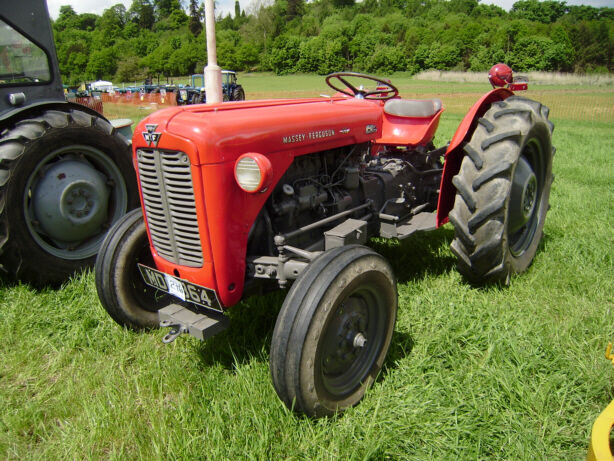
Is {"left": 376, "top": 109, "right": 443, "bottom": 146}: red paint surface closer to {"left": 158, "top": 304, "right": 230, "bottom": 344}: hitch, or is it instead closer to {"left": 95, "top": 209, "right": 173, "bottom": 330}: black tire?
{"left": 95, "top": 209, "right": 173, "bottom": 330}: black tire

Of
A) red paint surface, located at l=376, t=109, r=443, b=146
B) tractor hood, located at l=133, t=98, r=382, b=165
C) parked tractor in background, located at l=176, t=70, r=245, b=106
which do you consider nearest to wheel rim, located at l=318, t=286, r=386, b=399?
tractor hood, located at l=133, t=98, r=382, b=165

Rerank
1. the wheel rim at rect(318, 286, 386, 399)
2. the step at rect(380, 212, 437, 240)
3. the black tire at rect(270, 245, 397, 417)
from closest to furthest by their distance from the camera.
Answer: the black tire at rect(270, 245, 397, 417)
the wheel rim at rect(318, 286, 386, 399)
the step at rect(380, 212, 437, 240)

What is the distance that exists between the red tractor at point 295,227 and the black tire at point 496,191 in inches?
0.4

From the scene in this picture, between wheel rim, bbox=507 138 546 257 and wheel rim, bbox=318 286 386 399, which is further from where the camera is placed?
wheel rim, bbox=507 138 546 257

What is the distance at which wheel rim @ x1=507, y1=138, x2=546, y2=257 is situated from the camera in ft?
11.1

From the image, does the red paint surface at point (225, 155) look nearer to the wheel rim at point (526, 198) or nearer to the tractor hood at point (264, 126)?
the tractor hood at point (264, 126)

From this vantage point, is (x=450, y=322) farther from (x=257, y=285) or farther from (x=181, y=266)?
(x=181, y=266)

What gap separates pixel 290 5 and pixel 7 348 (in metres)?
116

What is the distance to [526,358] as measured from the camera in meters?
2.60

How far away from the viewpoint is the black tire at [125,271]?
2.71 m

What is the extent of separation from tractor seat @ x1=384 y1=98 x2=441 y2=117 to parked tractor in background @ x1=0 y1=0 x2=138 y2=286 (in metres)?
2.57

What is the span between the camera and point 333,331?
87.9 inches

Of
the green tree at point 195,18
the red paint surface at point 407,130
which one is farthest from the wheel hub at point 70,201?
the green tree at point 195,18

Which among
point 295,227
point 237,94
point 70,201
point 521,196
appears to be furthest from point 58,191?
point 237,94
